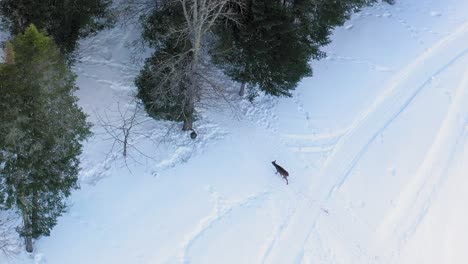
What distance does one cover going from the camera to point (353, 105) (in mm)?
26266

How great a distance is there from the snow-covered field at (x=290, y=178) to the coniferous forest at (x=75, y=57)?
53.9 inches

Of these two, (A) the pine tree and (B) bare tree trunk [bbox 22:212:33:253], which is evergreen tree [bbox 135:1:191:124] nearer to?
(A) the pine tree

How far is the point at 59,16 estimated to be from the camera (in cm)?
1878

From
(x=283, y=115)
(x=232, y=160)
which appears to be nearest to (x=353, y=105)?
(x=283, y=115)

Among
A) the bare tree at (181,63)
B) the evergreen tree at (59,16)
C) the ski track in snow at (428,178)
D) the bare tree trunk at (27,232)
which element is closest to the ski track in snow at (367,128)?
the ski track in snow at (428,178)

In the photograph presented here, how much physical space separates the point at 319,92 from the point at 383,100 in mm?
3641

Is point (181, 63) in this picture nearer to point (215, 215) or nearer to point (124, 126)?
point (124, 126)

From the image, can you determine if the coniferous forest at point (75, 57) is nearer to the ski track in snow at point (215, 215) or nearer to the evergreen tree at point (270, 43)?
the evergreen tree at point (270, 43)

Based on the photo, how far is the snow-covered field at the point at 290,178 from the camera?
18.5 metres

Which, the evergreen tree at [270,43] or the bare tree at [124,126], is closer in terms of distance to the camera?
the evergreen tree at [270,43]

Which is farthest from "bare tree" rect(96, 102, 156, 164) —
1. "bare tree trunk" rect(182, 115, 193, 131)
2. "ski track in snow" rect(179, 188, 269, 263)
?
"ski track in snow" rect(179, 188, 269, 263)

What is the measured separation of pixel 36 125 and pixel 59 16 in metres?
7.00

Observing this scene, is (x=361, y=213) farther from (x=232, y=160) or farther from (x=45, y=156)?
(x=45, y=156)

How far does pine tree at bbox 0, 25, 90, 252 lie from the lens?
12625 mm
